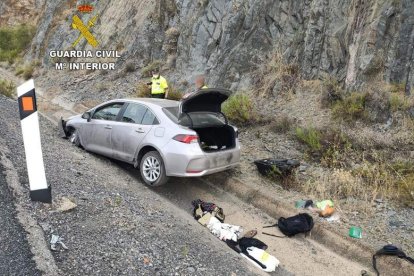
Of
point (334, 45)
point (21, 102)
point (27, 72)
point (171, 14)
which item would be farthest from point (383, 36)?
point (27, 72)

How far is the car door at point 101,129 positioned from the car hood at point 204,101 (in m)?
1.75

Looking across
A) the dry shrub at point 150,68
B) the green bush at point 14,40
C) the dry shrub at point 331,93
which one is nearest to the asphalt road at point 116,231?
the dry shrub at point 331,93

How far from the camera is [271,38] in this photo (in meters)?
12.1

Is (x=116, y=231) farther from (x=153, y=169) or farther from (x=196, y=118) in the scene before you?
(x=196, y=118)

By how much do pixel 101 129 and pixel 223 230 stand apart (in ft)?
12.2

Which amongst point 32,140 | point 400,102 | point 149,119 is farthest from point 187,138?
point 400,102

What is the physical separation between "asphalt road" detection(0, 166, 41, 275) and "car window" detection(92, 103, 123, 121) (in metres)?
4.01

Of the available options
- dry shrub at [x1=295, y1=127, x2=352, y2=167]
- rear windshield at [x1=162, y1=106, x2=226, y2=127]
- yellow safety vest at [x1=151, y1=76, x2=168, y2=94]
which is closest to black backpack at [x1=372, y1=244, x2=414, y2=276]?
dry shrub at [x1=295, y1=127, x2=352, y2=167]

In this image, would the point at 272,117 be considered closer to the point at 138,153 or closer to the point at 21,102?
the point at 138,153

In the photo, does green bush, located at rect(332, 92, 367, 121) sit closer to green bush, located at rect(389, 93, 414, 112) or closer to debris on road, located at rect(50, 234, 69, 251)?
green bush, located at rect(389, 93, 414, 112)

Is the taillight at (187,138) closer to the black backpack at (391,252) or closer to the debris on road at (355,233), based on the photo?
the debris on road at (355,233)

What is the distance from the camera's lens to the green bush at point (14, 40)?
93.5 feet

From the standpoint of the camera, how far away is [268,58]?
11.9 metres

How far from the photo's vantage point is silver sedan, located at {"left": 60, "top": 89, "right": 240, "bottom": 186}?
6.66 m
